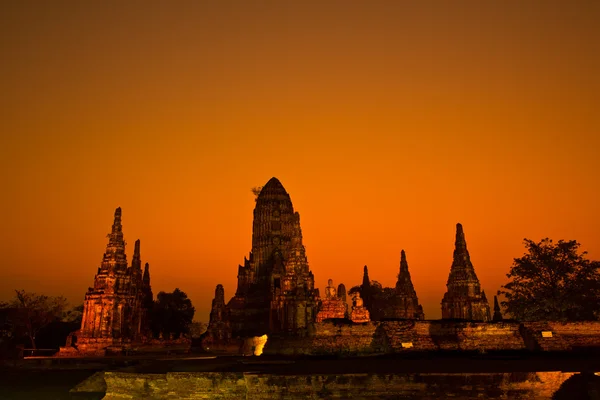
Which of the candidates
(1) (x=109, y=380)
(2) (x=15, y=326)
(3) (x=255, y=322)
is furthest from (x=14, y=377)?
(3) (x=255, y=322)

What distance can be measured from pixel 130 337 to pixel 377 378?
28976 mm

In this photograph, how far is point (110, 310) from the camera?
38125 mm

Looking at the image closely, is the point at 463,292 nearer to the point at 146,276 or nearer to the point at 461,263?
the point at 461,263

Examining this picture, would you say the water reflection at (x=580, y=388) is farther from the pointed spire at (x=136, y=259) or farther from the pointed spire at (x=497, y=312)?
the pointed spire at (x=497, y=312)

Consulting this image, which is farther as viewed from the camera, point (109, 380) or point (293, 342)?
point (293, 342)

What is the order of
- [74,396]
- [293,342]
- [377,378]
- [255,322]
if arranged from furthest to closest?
[255,322] < [293,342] < [74,396] < [377,378]

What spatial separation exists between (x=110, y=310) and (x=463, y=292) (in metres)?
25.7

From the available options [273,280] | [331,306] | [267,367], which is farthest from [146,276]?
[267,367]

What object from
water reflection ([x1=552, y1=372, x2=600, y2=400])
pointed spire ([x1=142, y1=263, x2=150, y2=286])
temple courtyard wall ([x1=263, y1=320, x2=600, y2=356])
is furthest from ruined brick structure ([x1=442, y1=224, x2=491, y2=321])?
water reflection ([x1=552, y1=372, x2=600, y2=400])

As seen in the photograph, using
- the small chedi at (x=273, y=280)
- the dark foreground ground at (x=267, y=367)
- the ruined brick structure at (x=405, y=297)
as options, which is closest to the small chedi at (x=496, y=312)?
the ruined brick structure at (x=405, y=297)

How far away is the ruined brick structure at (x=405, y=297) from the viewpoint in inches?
1967

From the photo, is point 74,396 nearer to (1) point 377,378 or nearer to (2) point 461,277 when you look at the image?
(1) point 377,378

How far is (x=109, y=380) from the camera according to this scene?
1772 centimetres

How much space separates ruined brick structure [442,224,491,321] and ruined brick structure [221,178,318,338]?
14450 millimetres
